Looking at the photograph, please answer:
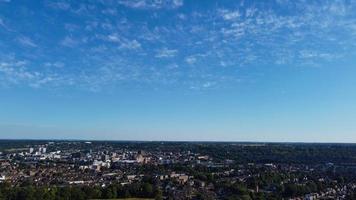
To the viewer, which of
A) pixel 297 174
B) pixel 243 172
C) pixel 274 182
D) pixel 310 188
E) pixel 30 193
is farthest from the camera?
pixel 243 172

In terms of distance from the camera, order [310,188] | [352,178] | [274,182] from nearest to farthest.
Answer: [310,188] < [274,182] < [352,178]

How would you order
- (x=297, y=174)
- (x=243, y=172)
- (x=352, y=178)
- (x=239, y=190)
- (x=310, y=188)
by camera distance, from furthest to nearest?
(x=243, y=172) < (x=297, y=174) < (x=352, y=178) < (x=310, y=188) < (x=239, y=190)

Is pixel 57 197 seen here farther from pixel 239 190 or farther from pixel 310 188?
pixel 310 188

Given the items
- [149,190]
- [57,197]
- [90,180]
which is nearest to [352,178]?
[149,190]

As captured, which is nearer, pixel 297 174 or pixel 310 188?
pixel 310 188

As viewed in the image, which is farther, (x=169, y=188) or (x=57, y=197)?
(x=169, y=188)

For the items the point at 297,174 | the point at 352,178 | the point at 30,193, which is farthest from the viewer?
the point at 297,174

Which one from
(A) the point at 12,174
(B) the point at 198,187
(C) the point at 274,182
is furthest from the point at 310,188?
(A) the point at 12,174

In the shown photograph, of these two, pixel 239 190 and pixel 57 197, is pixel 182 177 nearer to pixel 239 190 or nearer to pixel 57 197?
pixel 239 190
